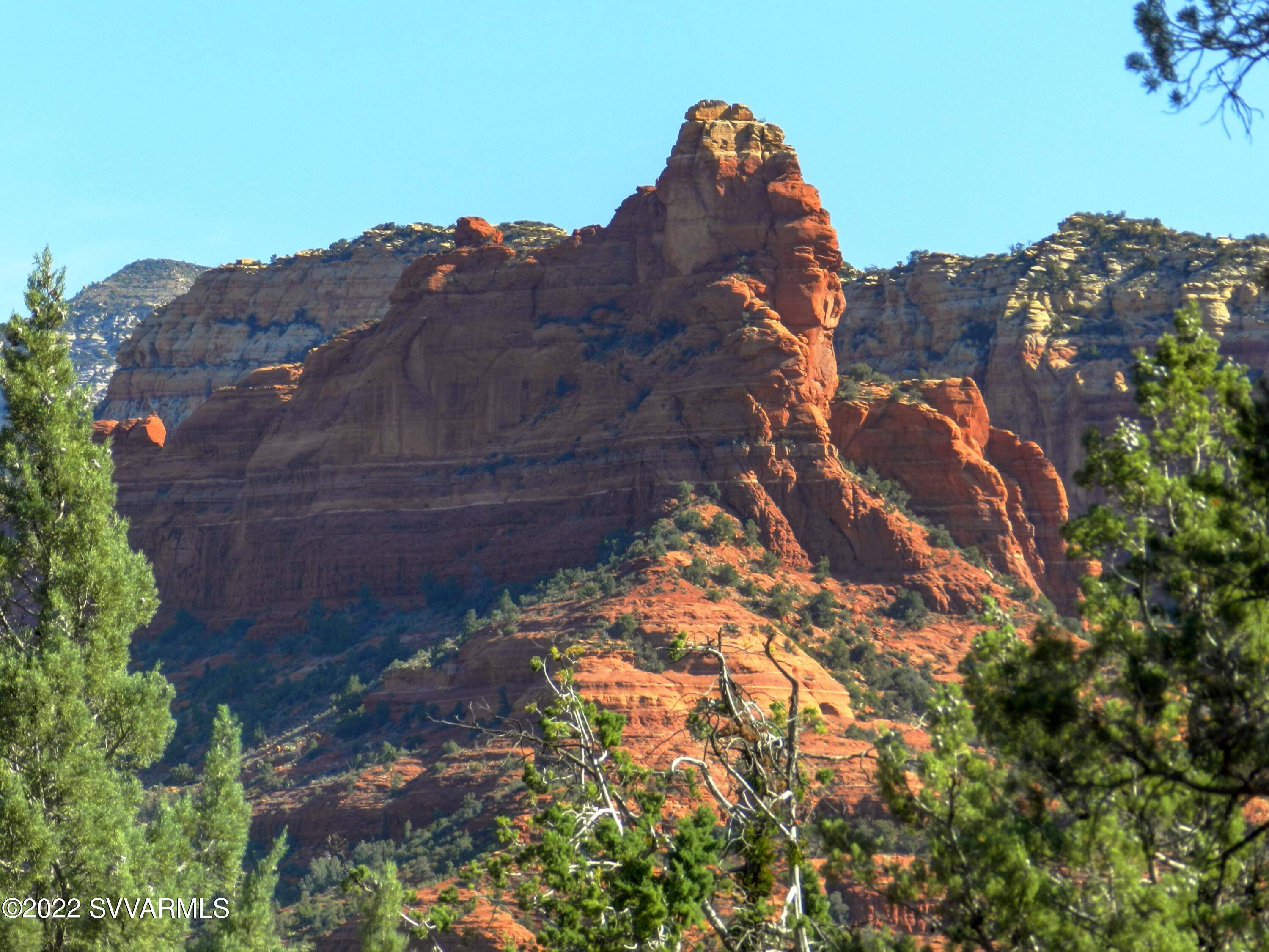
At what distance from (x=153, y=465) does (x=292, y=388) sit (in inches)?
349

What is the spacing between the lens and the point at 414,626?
7862 centimetres

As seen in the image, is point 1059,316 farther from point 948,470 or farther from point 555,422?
point 555,422

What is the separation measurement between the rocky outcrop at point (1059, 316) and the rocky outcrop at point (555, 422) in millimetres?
19962

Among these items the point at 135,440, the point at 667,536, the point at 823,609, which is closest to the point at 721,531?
the point at 667,536

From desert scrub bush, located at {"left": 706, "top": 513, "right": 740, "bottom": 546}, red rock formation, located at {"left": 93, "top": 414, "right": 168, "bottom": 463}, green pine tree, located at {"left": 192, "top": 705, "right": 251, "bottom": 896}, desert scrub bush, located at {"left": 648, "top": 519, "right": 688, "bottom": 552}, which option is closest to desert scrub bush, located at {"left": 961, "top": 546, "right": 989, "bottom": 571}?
desert scrub bush, located at {"left": 706, "top": 513, "right": 740, "bottom": 546}

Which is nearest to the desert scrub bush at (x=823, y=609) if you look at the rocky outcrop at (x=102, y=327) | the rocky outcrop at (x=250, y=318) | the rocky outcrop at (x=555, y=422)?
the rocky outcrop at (x=555, y=422)

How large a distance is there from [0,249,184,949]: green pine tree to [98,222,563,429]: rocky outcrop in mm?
105327

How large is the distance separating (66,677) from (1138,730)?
13.2 m

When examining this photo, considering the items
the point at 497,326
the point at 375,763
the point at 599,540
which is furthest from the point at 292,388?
the point at 375,763

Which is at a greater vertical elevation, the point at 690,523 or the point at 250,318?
the point at 250,318

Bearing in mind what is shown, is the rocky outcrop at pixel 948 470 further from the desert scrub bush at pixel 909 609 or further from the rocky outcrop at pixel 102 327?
the rocky outcrop at pixel 102 327

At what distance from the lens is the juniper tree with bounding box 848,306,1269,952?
15.4m

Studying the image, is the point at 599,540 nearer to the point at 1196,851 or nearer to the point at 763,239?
the point at 763,239

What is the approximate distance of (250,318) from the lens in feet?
441
